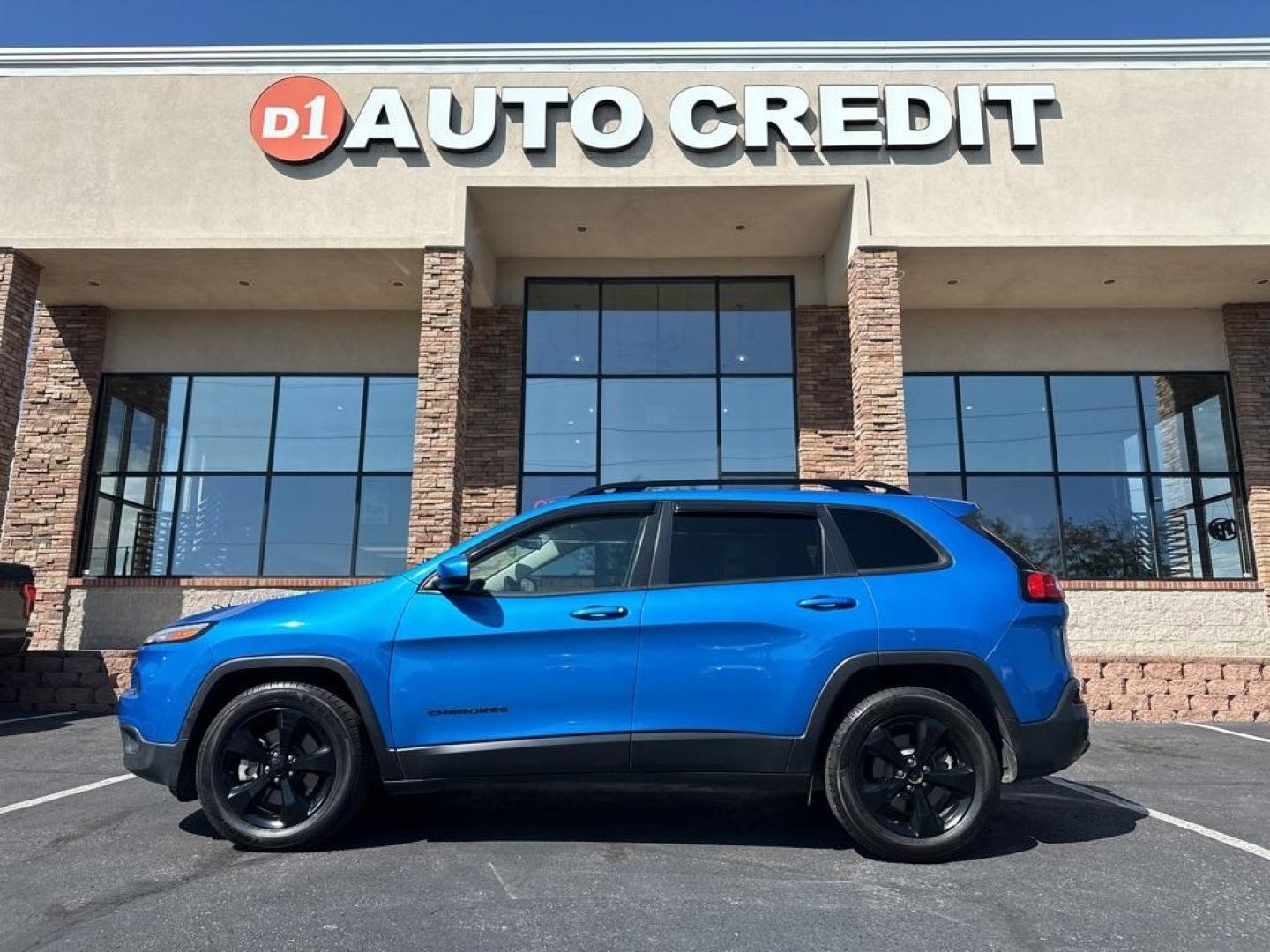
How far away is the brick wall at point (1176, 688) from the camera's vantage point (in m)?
9.62

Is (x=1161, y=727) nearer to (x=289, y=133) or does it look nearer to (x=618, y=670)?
(x=618, y=670)

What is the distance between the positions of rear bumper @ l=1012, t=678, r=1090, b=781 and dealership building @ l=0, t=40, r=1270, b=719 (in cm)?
665

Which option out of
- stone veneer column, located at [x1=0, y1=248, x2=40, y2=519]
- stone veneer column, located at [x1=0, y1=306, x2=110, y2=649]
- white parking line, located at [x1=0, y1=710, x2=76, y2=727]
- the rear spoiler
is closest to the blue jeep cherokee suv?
the rear spoiler

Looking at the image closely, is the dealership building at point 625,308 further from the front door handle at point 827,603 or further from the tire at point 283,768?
the front door handle at point 827,603

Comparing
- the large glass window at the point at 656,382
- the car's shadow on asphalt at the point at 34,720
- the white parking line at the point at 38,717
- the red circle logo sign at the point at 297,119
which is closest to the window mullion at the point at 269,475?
the white parking line at the point at 38,717

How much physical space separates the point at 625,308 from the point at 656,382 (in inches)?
53.7

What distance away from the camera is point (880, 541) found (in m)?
4.21

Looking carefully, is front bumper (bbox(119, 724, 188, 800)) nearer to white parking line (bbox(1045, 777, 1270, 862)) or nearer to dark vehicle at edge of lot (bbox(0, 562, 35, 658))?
white parking line (bbox(1045, 777, 1270, 862))

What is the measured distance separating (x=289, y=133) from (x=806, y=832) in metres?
11.2

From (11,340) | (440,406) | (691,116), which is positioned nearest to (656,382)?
(440,406)

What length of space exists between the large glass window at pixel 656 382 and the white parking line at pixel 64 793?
7.49 metres

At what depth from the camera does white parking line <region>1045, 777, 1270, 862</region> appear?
13.5ft

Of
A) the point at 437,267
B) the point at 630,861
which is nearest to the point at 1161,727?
the point at 630,861

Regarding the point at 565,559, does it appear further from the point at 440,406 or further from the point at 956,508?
the point at 440,406
